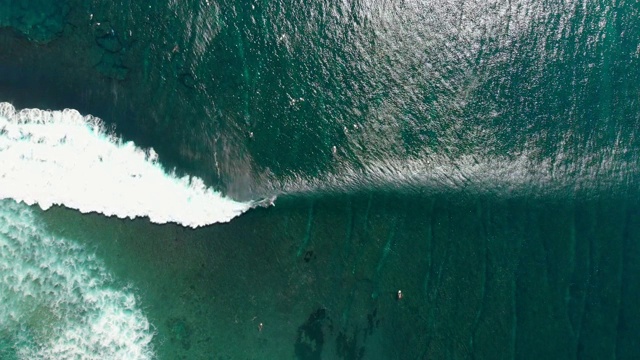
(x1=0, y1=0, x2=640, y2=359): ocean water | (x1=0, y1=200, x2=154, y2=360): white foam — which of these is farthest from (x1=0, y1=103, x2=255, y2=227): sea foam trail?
(x1=0, y1=200, x2=154, y2=360): white foam

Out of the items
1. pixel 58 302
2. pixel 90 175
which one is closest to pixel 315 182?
pixel 90 175

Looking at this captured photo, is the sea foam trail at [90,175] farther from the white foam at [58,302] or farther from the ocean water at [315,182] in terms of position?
the white foam at [58,302]

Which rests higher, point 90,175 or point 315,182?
point 315,182

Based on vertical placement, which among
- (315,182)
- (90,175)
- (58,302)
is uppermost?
(315,182)

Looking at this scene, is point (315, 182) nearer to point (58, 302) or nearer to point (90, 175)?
point (90, 175)

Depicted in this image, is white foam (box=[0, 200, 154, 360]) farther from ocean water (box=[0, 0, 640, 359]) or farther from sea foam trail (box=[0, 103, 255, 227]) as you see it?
sea foam trail (box=[0, 103, 255, 227])

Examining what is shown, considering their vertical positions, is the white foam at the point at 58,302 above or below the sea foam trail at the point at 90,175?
below

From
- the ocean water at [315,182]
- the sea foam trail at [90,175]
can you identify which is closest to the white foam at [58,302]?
the ocean water at [315,182]

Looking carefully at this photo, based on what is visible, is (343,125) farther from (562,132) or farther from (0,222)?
(0,222)
